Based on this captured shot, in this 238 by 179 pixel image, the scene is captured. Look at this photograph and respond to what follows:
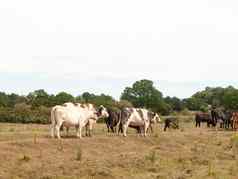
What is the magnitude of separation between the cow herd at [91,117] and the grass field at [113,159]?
3.25 ft

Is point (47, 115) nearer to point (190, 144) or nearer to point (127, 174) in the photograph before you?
point (190, 144)

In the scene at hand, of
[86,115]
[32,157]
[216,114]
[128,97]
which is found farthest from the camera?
[128,97]

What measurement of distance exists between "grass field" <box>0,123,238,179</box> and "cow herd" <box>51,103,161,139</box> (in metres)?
0.99

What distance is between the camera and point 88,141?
26.8 meters

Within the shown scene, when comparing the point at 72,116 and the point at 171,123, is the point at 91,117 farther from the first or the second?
the point at 171,123

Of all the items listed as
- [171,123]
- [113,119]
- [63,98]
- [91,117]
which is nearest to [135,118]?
[113,119]

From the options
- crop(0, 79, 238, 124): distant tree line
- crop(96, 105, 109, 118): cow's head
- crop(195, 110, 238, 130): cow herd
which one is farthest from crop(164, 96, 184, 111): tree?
crop(96, 105, 109, 118): cow's head

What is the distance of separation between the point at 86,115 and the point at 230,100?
62768 millimetres

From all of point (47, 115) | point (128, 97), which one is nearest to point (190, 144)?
point (47, 115)

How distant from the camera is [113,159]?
23156 millimetres

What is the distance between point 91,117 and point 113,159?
7.86 meters

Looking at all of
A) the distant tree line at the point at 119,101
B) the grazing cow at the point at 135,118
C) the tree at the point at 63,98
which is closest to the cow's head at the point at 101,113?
the grazing cow at the point at 135,118

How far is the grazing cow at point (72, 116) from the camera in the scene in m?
27.0

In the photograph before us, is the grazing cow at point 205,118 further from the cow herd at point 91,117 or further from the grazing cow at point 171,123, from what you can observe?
the cow herd at point 91,117
